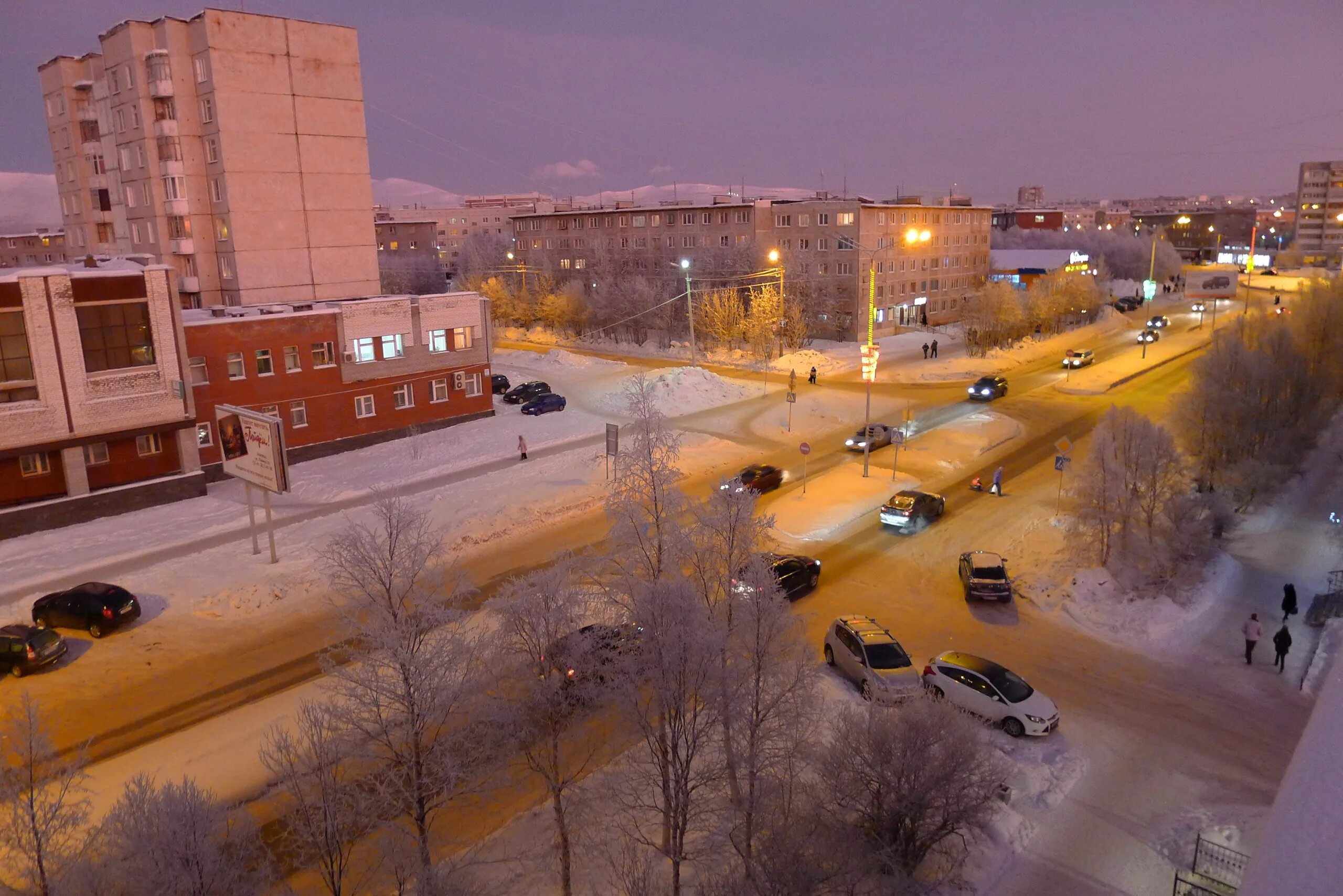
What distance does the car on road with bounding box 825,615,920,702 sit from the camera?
1568cm

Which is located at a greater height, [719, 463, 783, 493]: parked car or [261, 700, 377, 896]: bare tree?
[261, 700, 377, 896]: bare tree

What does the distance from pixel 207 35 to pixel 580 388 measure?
25745 mm

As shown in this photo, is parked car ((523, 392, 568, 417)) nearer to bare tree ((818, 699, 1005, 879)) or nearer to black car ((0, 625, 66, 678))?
black car ((0, 625, 66, 678))

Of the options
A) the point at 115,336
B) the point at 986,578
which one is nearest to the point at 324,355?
the point at 115,336

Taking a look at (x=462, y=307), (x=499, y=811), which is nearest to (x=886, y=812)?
(x=499, y=811)

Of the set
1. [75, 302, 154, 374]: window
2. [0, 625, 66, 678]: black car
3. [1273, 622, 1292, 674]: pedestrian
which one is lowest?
[1273, 622, 1292, 674]: pedestrian

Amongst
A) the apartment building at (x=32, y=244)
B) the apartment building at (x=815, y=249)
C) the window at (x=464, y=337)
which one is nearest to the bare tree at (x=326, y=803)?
the window at (x=464, y=337)

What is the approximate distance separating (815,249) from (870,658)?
5620 centimetres

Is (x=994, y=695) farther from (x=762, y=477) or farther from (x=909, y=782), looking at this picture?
(x=762, y=477)

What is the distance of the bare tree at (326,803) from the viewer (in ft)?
29.9

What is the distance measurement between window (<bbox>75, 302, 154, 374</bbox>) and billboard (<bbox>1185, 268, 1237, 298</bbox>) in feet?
273

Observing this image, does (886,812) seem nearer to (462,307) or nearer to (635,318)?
(462,307)

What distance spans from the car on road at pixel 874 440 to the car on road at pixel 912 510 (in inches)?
286

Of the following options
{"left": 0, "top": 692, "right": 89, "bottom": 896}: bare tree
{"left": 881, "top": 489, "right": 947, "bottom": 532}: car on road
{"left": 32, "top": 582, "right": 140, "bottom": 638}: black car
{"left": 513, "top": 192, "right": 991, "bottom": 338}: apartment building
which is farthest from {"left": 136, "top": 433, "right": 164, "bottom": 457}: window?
{"left": 513, "top": 192, "right": 991, "bottom": 338}: apartment building
